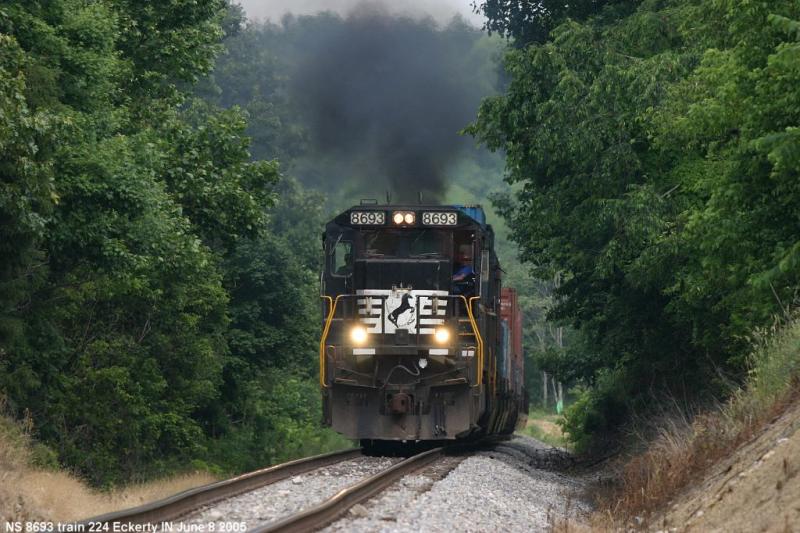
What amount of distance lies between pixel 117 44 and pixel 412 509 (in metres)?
19.0

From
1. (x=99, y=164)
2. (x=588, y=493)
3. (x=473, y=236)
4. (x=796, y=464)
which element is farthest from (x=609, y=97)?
(x=796, y=464)

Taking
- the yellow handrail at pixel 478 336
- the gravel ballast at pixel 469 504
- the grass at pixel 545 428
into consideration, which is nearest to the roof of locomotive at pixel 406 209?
the yellow handrail at pixel 478 336

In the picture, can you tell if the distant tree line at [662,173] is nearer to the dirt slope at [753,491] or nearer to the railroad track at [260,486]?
the dirt slope at [753,491]

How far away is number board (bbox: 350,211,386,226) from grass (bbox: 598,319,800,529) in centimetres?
727

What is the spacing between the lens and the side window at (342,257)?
68.4 ft

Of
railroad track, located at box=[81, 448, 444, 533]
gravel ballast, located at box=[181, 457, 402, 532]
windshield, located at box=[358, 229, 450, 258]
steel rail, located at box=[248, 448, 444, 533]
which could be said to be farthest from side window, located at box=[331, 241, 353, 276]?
steel rail, located at box=[248, 448, 444, 533]

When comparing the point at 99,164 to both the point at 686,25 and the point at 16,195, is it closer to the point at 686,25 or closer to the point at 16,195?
the point at 16,195

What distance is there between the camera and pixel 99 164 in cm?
1917

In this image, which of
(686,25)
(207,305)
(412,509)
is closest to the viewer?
(412,509)

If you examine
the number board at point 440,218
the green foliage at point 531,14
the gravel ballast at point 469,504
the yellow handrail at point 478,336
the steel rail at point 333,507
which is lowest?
the gravel ballast at point 469,504

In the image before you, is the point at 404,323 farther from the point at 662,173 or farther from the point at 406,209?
the point at 662,173

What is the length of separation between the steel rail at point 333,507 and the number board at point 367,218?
5.12 meters

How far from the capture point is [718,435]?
14.3 m

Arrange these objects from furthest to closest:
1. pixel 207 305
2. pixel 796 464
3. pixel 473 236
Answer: pixel 207 305 < pixel 473 236 < pixel 796 464
